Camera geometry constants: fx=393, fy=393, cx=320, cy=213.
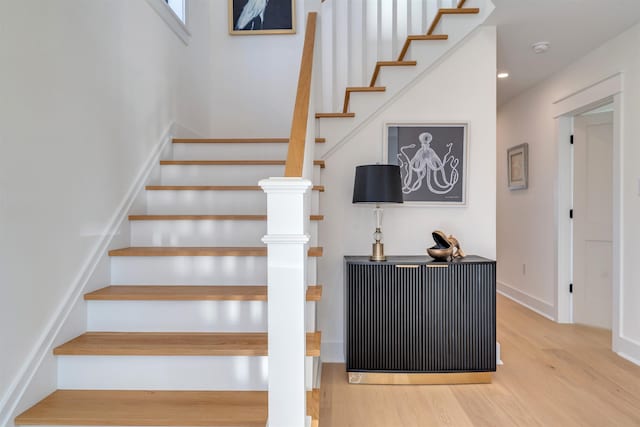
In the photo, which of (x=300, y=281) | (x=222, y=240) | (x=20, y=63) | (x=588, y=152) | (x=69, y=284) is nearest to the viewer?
(x=300, y=281)

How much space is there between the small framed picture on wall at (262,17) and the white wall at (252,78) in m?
0.06

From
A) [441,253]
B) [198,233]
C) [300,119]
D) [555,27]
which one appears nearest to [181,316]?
[198,233]

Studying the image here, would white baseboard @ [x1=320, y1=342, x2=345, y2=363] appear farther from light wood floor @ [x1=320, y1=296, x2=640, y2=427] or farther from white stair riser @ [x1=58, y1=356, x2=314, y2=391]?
white stair riser @ [x1=58, y1=356, x2=314, y2=391]

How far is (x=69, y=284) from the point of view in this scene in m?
1.72

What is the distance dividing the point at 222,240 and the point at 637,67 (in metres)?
3.02

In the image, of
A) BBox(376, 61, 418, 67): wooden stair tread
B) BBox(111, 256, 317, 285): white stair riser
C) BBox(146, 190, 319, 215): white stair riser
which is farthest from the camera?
BBox(376, 61, 418, 67): wooden stair tread

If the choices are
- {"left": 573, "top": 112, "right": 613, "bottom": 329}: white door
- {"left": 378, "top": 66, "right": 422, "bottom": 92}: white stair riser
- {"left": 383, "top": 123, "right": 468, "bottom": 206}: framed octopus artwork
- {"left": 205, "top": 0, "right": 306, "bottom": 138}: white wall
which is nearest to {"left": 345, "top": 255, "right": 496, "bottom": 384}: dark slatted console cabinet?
{"left": 383, "top": 123, "right": 468, "bottom": 206}: framed octopus artwork

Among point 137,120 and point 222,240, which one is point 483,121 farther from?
point 137,120

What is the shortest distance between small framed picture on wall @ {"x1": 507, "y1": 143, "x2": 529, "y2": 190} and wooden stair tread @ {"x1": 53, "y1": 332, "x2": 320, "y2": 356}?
3564 mm

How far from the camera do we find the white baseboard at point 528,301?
3.86 m

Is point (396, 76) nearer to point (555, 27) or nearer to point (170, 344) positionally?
point (555, 27)

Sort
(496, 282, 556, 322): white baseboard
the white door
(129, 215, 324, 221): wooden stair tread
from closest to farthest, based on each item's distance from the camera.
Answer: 1. (129, 215, 324, 221): wooden stair tread
2. the white door
3. (496, 282, 556, 322): white baseboard

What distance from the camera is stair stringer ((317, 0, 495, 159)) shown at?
2711 mm

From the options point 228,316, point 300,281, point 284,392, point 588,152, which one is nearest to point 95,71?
point 228,316
